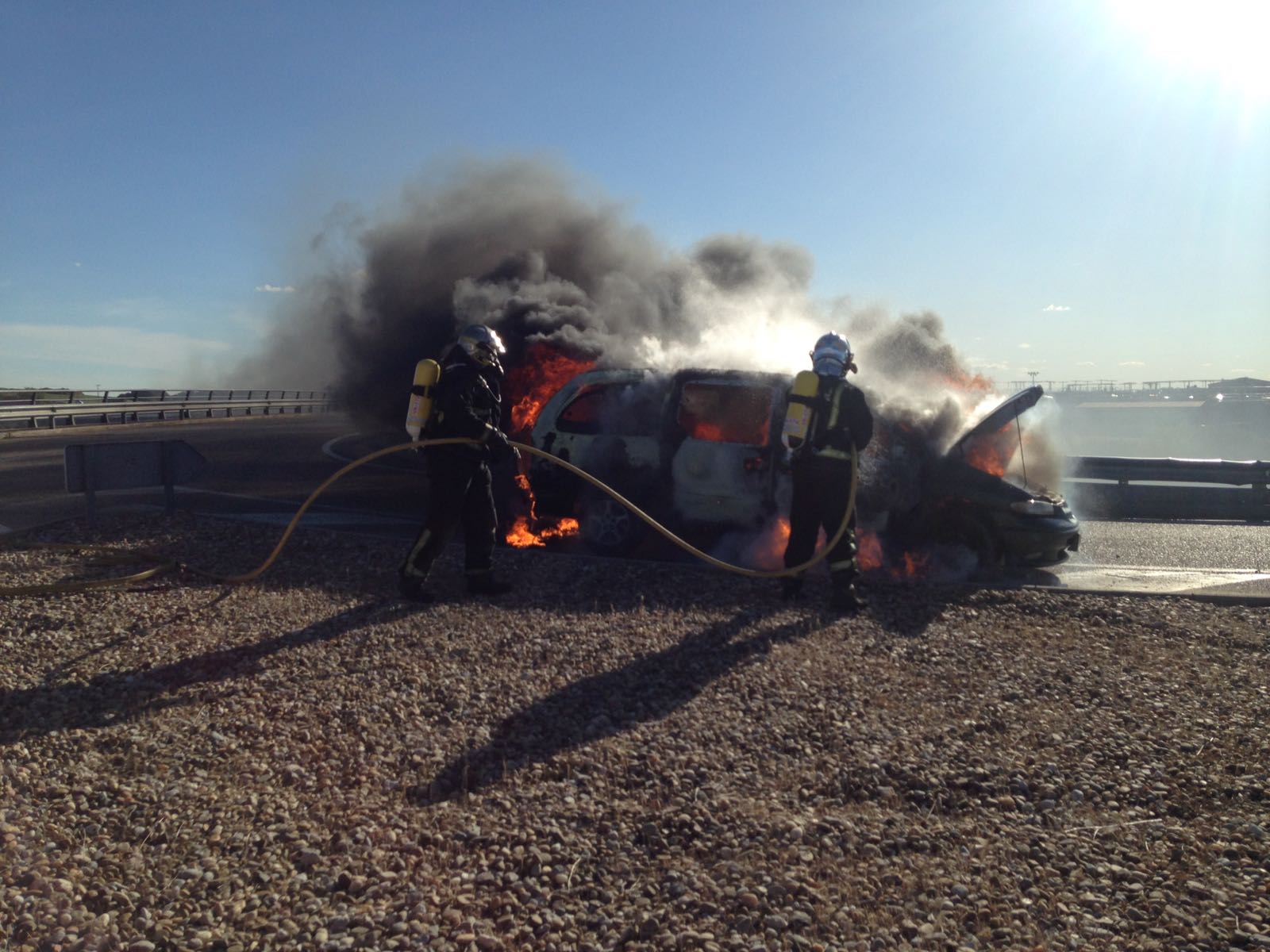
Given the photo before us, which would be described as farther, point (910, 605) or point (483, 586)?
point (483, 586)

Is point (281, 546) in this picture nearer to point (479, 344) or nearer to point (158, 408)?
point (479, 344)

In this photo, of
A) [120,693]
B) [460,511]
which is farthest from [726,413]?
[120,693]

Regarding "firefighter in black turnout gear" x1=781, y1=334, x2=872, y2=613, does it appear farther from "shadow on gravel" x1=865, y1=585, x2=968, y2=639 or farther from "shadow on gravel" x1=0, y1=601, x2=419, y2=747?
"shadow on gravel" x1=0, y1=601, x2=419, y2=747

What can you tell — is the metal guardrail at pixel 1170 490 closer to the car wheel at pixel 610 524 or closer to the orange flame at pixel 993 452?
the orange flame at pixel 993 452

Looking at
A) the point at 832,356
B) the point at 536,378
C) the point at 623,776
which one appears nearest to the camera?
the point at 623,776

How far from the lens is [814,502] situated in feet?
24.1

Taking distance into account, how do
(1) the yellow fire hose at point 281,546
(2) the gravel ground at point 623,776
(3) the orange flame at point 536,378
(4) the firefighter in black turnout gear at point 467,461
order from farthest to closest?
(3) the orange flame at point 536,378, (4) the firefighter in black turnout gear at point 467,461, (1) the yellow fire hose at point 281,546, (2) the gravel ground at point 623,776

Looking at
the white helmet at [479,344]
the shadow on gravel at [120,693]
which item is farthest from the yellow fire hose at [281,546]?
the shadow on gravel at [120,693]

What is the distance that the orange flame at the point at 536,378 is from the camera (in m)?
10.8

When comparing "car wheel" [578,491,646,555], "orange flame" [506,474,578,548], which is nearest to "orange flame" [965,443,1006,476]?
"car wheel" [578,491,646,555]

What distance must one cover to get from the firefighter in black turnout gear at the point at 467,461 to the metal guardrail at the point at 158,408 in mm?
15177

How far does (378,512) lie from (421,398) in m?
4.31

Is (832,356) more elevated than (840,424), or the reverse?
(832,356)

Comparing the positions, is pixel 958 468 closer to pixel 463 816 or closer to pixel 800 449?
pixel 800 449
